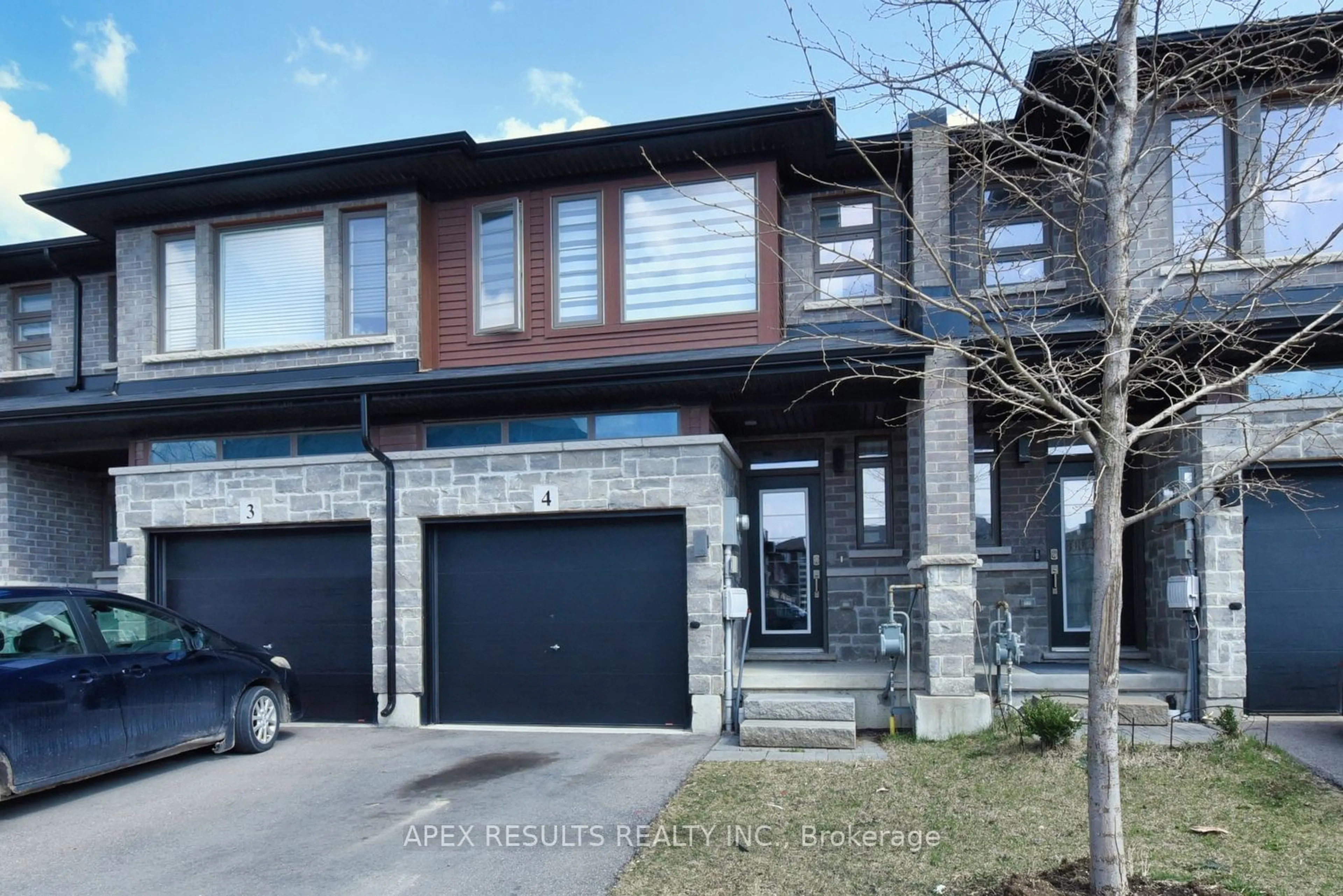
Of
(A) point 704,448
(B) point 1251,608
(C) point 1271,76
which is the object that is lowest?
(B) point 1251,608

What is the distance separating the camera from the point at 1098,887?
4.33 meters

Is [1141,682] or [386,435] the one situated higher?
[386,435]

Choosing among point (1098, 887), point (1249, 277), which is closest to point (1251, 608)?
point (1249, 277)

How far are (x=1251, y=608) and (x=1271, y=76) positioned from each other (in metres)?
5.01

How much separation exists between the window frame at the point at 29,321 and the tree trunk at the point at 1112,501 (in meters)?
13.4

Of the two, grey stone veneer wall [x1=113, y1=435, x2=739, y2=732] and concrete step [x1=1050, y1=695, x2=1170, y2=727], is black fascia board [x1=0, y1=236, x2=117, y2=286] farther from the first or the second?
concrete step [x1=1050, y1=695, x2=1170, y2=727]

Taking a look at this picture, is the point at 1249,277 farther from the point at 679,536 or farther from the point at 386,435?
the point at 386,435

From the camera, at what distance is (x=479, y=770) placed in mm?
7930

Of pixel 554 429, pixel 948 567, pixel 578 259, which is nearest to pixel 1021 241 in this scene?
pixel 948 567

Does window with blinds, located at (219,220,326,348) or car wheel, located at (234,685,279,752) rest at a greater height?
window with blinds, located at (219,220,326,348)

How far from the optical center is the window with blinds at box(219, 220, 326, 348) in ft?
36.8

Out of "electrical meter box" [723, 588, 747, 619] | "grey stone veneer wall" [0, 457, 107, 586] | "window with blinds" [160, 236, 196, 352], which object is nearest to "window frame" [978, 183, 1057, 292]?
"electrical meter box" [723, 588, 747, 619]

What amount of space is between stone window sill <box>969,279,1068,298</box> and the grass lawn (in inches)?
131

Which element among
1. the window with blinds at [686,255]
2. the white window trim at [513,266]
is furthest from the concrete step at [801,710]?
the white window trim at [513,266]
